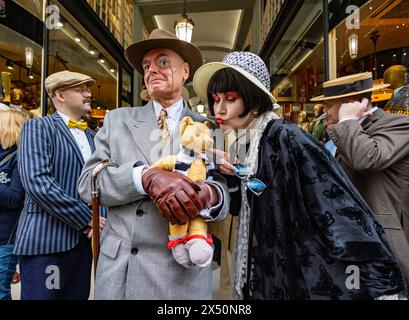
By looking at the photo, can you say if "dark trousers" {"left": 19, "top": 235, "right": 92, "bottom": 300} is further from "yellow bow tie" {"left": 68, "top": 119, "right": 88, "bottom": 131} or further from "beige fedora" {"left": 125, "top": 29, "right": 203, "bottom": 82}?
"beige fedora" {"left": 125, "top": 29, "right": 203, "bottom": 82}

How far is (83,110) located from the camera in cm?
256

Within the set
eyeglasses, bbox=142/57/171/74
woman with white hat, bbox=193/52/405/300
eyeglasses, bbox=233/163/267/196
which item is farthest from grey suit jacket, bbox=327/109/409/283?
eyeglasses, bbox=142/57/171/74

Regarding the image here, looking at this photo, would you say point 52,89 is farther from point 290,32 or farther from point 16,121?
point 290,32

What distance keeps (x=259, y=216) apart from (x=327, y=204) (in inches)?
13.2

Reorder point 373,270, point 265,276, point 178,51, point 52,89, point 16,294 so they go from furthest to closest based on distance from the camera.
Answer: point 16,294, point 52,89, point 178,51, point 265,276, point 373,270

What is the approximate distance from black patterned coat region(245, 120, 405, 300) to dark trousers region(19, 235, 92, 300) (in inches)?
51.0

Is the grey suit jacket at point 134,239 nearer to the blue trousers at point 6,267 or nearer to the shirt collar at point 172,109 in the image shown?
the shirt collar at point 172,109

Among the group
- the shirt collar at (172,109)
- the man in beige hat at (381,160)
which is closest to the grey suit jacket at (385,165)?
the man in beige hat at (381,160)

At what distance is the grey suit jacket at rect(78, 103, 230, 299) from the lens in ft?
4.48

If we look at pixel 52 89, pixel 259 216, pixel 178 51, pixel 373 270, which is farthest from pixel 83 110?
pixel 373 270

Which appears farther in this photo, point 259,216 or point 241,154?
point 241,154

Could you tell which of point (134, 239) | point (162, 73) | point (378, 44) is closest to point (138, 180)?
point (134, 239)

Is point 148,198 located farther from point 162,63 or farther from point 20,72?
point 20,72
